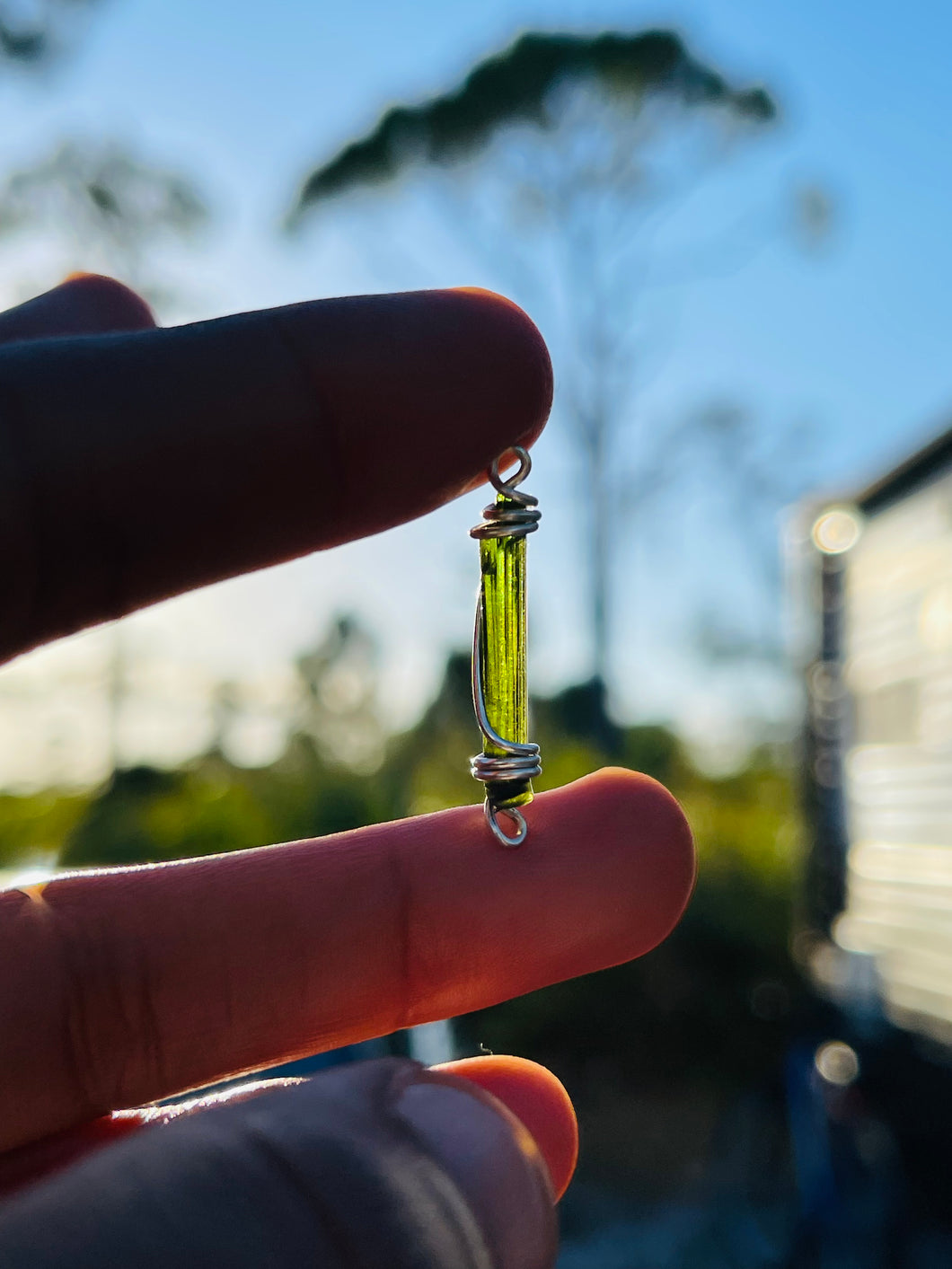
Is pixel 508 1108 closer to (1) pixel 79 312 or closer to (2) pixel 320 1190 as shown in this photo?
(2) pixel 320 1190

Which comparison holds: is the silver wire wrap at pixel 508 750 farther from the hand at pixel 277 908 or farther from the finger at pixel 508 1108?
the finger at pixel 508 1108

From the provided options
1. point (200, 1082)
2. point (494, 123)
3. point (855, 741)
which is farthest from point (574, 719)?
point (200, 1082)

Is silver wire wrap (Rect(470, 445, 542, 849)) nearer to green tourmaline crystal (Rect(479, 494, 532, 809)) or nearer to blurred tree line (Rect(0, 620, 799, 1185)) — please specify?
green tourmaline crystal (Rect(479, 494, 532, 809))

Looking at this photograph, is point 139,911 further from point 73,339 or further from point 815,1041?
point 815,1041

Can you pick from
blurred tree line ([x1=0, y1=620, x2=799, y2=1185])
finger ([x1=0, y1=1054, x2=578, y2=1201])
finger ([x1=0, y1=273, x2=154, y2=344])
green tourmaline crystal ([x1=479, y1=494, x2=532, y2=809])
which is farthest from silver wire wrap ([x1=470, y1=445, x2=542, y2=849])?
blurred tree line ([x1=0, y1=620, x2=799, y2=1185])

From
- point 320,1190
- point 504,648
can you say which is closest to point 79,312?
point 504,648

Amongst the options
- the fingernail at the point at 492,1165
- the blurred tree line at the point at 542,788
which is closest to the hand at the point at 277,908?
the fingernail at the point at 492,1165
